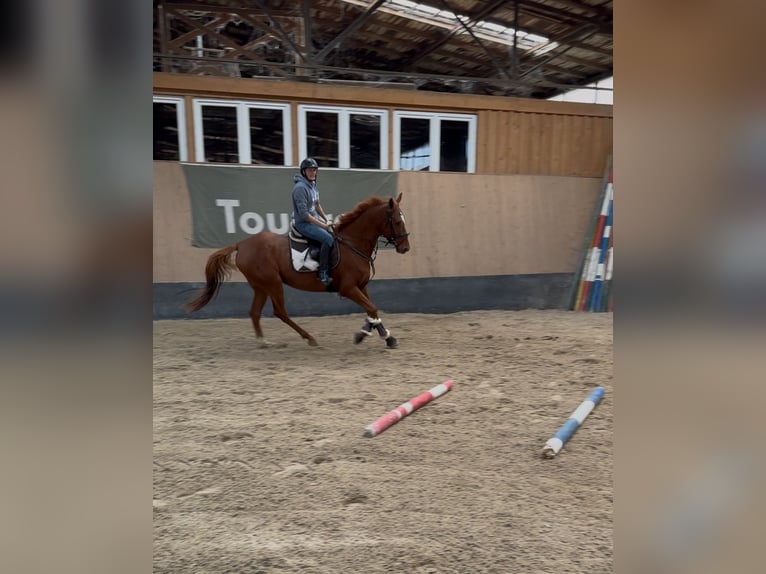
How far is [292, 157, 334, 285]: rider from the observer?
18.4 feet

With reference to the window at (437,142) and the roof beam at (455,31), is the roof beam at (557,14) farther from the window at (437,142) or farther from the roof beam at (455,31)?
the window at (437,142)

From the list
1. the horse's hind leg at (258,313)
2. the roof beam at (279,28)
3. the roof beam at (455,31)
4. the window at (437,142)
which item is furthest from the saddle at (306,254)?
the roof beam at (455,31)

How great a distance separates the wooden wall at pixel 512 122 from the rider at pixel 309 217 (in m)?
2.90

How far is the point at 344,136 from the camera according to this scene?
848cm

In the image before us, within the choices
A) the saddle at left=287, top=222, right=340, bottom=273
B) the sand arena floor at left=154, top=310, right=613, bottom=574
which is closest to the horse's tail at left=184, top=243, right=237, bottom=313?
the sand arena floor at left=154, top=310, right=613, bottom=574

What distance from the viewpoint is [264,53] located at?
9953 millimetres

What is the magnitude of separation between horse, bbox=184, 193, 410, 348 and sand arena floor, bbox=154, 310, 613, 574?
69cm

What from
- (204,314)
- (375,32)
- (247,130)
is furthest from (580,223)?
(204,314)

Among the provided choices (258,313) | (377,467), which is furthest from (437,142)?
(377,467)

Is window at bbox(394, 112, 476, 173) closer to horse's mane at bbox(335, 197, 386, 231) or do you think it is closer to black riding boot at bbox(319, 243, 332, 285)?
horse's mane at bbox(335, 197, 386, 231)

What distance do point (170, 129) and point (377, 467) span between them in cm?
719

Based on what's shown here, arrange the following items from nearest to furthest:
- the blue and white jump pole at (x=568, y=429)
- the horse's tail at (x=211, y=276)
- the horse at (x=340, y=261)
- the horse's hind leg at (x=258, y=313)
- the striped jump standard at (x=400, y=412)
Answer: the blue and white jump pole at (x=568, y=429), the striped jump standard at (x=400, y=412), the horse at (x=340, y=261), the horse's tail at (x=211, y=276), the horse's hind leg at (x=258, y=313)

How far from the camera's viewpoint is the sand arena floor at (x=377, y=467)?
199 centimetres
